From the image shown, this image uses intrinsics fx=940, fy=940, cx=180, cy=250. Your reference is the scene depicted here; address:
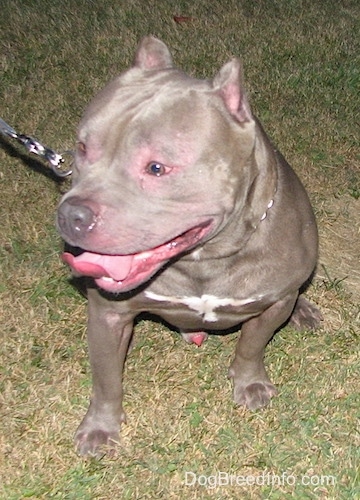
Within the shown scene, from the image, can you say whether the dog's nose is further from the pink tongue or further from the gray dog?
the pink tongue

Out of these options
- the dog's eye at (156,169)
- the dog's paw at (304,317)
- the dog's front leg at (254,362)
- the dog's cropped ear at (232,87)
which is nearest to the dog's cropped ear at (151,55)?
the dog's cropped ear at (232,87)

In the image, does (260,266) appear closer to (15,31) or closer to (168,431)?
(168,431)

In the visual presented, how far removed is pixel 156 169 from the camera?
2.81 m

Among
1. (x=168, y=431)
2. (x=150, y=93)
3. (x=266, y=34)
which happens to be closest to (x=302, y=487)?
(x=168, y=431)

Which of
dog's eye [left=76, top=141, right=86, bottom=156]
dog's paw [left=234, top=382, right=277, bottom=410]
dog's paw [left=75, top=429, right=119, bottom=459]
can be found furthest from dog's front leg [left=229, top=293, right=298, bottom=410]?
dog's eye [left=76, top=141, right=86, bottom=156]

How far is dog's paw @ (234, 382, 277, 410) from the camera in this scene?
12.7 ft

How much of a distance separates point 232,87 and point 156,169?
0.38 m

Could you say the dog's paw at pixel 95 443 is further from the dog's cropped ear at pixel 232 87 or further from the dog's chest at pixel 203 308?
the dog's cropped ear at pixel 232 87

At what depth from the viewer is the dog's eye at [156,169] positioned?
2807 millimetres

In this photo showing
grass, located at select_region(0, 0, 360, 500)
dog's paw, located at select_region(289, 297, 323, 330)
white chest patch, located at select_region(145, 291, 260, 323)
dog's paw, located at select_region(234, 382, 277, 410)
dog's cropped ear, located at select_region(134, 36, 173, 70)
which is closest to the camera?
dog's cropped ear, located at select_region(134, 36, 173, 70)

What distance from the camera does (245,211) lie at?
10.2 feet

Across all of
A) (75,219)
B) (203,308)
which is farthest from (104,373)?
(75,219)

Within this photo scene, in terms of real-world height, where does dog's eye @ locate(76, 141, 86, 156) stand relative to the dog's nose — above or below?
above

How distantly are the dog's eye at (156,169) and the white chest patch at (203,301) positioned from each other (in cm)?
62
